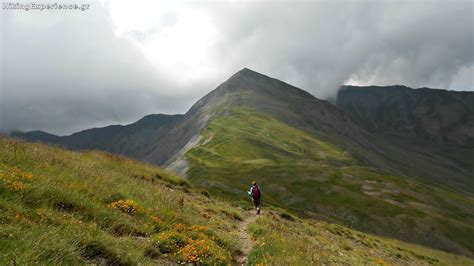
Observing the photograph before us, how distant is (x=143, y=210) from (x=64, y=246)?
18.1 ft

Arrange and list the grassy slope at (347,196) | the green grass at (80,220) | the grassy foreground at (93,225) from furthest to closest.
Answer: the grassy slope at (347,196) < the grassy foreground at (93,225) < the green grass at (80,220)

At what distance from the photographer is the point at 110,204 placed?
1215 cm

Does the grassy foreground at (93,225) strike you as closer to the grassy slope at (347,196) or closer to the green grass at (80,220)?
the green grass at (80,220)

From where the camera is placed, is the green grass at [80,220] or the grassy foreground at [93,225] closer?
the green grass at [80,220]

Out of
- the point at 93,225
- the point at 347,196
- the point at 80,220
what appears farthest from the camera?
the point at 347,196

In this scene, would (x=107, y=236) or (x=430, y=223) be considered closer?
(x=107, y=236)

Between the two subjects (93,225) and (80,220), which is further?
(80,220)

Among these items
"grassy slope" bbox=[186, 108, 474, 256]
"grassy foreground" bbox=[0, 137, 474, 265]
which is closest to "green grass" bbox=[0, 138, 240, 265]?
"grassy foreground" bbox=[0, 137, 474, 265]

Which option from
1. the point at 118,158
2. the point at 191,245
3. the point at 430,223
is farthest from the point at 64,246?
the point at 430,223

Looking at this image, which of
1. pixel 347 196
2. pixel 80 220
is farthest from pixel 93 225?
pixel 347 196

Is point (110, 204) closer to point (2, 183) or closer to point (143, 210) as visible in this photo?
point (143, 210)

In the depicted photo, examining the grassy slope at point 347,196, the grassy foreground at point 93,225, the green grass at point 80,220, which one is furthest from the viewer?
the grassy slope at point 347,196

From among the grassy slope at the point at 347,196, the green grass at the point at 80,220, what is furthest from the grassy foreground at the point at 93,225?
the grassy slope at the point at 347,196

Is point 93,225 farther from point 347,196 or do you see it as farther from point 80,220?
point 347,196
